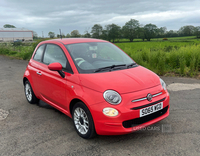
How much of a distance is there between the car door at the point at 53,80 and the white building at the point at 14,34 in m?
121

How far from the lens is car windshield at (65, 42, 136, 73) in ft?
11.9

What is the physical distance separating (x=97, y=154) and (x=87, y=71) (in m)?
1.40

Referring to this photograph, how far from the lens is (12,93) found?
6.49 metres

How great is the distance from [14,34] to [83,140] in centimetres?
12939

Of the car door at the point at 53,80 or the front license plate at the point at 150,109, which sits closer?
the front license plate at the point at 150,109

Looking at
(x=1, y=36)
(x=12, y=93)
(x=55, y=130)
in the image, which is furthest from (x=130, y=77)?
(x=1, y=36)

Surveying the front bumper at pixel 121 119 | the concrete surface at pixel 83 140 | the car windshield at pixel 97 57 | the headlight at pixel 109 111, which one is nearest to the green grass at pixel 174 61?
the concrete surface at pixel 83 140

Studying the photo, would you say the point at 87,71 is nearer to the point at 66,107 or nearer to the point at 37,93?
the point at 66,107

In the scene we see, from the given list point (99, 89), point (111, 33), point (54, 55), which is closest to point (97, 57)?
point (54, 55)

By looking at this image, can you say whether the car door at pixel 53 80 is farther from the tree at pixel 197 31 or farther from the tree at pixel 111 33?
the tree at pixel 197 31

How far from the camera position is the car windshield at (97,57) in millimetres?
3625

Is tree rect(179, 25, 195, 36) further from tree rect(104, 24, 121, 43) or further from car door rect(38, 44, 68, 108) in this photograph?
car door rect(38, 44, 68, 108)

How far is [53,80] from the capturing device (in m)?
3.93

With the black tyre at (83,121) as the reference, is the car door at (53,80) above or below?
above
